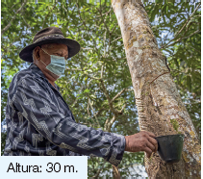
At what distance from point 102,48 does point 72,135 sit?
335 centimetres

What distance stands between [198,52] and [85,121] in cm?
266

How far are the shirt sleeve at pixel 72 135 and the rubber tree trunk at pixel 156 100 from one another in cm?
31

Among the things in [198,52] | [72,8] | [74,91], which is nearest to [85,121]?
[74,91]

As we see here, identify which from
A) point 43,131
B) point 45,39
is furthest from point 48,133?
point 45,39

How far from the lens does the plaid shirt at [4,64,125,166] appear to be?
0.98 metres

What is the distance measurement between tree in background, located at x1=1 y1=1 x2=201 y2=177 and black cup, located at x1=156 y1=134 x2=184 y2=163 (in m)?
2.25

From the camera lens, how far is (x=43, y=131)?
1.01 meters

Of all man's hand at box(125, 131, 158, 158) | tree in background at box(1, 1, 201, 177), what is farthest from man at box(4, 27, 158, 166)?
tree in background at box(1, 1, 201, 177)

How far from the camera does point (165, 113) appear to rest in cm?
118

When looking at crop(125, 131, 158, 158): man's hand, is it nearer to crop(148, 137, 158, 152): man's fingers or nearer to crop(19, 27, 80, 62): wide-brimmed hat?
crop(148, 137, 158, 152): man's fingers

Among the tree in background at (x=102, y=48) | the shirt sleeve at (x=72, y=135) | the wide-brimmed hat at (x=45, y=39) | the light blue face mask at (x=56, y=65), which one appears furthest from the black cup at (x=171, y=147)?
the tree in background at (x=102, y=48)

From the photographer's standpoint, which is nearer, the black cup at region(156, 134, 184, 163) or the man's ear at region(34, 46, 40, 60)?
the black cup at region(156, 134, 184, 163)

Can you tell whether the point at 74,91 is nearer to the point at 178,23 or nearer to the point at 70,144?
the point at 178,23

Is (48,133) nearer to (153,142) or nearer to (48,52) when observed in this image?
(153,142)
